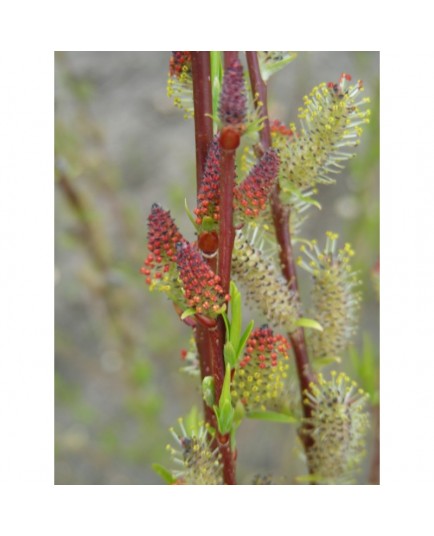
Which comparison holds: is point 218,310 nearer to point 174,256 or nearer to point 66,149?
point 174,256

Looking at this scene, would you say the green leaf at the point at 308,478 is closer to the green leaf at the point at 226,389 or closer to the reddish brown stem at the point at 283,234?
the reddish brown stem at the point at 283,234

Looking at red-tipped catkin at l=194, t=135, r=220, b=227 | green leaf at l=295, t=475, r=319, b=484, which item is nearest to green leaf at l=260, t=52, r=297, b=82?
red-tipped catkin at l=194, t=135, r=220, b=227

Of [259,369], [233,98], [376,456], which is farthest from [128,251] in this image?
[233,98]

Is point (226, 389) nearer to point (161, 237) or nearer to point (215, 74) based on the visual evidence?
point (161, 237)

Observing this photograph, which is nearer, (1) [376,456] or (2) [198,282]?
(2) [198,282]

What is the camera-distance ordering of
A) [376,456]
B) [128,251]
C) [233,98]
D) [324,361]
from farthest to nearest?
[128,251], [376,456], [324,361], [233,98]

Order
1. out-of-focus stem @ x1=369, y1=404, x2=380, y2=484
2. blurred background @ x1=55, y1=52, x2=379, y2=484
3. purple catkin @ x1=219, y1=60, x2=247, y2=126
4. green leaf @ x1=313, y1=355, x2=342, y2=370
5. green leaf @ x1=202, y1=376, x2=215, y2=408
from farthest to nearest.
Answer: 1. blurred background @ x1=55, y1=52, x2=379, y2=484
2. out-of-focus stem @ x1=369, y1=404, x2=380, y2=484
3. green leaf @ x1=313, y1=355, x2=342, y2=370
4. green leaf @ x1=202, y1=376, x2=215, y2=408
5. purple catkin @ x1=219, y1=60, x2=247, y2=126

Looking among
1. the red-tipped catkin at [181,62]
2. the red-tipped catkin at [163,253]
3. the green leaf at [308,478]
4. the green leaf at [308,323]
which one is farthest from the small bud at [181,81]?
the green leaf at [308,478]

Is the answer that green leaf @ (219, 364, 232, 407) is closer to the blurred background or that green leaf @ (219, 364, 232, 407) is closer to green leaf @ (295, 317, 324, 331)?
green leaf @ (295, 317, 324, 331)
